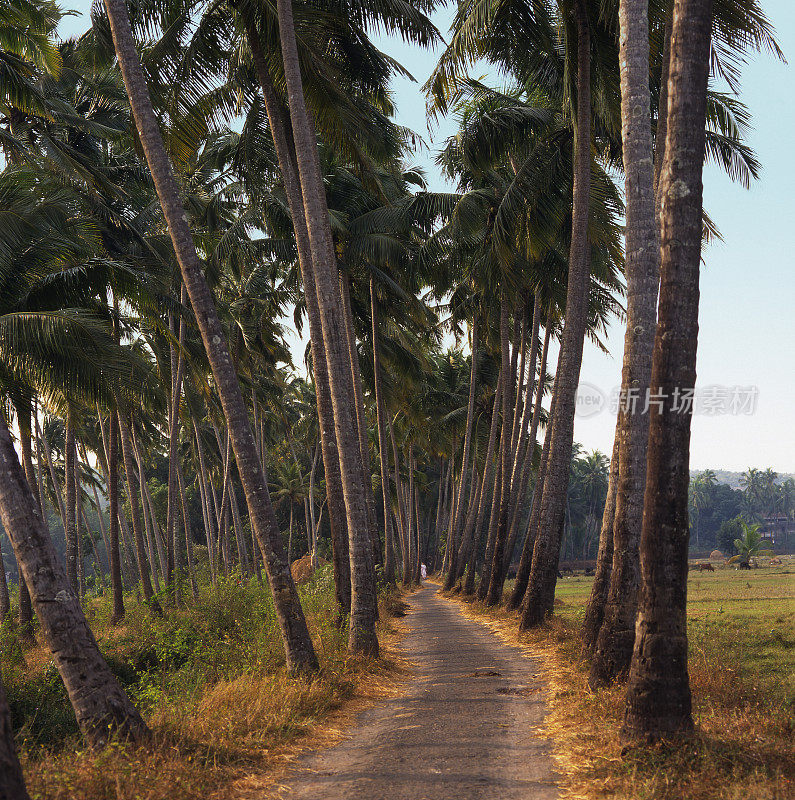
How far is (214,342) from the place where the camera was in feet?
29.3

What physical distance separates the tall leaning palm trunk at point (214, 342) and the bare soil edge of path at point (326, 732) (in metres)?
0.92

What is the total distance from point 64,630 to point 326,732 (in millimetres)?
2842

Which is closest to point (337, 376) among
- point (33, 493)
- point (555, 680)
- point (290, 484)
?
point (555, 680)

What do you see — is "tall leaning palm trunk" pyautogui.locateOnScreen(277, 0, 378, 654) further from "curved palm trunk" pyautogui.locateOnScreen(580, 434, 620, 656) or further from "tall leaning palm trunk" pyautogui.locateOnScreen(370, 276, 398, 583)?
"tall leaning palm trunk" pyautogui.locateOnScreen(370, 276, 398, 583)

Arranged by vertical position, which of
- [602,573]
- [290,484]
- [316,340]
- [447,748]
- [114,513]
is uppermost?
[316,340]

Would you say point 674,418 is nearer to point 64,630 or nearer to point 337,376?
point 64,630

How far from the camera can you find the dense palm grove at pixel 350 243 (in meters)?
6.21

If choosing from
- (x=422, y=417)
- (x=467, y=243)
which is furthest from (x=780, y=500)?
(x=467, y=243)

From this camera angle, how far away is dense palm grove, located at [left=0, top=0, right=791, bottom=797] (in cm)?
621

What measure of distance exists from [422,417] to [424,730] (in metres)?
29.3

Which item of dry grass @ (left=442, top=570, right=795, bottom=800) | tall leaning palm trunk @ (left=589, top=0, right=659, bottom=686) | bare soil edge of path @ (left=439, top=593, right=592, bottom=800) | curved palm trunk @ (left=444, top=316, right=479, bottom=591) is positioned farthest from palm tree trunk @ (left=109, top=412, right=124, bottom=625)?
tall leaning palm trunk @ (left=589, top=0, right=659, bottom=686)

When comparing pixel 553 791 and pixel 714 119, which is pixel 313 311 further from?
pixel 553 791

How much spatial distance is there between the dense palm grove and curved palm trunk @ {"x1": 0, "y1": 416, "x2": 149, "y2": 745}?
2 centimetres

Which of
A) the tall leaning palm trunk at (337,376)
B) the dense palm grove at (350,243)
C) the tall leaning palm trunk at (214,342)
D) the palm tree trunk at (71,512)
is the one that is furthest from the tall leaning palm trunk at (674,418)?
the palm tree trunk at (71,512)
